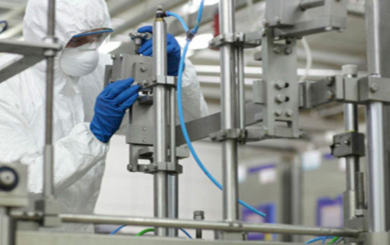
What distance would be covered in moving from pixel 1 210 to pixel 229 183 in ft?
1.63

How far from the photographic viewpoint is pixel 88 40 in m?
2.18

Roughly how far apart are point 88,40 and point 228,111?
3.02ft

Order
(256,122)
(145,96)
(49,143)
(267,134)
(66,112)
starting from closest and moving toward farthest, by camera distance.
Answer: (49,143)
(267,134)
(256,122)
(145,96)
(66,112)

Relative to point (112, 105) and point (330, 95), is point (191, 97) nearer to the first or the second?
point (112, 105)

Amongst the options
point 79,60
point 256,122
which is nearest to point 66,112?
point 79,60

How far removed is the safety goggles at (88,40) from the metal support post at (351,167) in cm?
89

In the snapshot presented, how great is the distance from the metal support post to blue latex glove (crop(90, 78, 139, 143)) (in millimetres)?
571

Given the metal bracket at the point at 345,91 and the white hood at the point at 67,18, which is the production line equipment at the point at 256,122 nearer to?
the metal bracket at the point at 345,91

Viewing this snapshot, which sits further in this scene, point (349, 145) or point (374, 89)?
point (349, 145)

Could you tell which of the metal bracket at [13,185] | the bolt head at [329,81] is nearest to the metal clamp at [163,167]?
the bolt head at [329,81]

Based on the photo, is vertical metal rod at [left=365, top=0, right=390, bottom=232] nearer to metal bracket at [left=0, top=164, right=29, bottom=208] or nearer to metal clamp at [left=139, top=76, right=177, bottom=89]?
metal clamp at [left=139, top=76, right=177, bottom=89]

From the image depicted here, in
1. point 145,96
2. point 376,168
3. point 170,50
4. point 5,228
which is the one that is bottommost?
point 5,228

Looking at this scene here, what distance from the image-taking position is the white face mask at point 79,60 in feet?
7.00

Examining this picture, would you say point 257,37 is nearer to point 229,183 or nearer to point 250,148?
point 229,183
